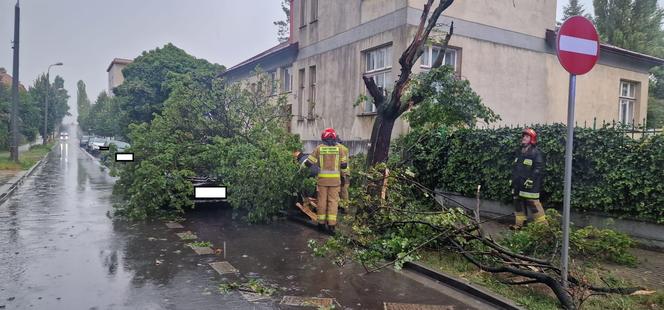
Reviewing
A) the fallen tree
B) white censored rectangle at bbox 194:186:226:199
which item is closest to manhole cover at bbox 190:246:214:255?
the fallen tree

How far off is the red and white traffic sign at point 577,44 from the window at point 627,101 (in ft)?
54.9

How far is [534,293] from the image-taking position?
17.2ft

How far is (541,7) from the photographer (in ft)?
53.6

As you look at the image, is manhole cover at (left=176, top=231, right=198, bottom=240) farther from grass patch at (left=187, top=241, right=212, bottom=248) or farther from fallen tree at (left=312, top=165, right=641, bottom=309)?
fallen tree at (left=312, top=165, right=641, bottom=309)

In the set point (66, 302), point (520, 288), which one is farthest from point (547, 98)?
point (66, 302)

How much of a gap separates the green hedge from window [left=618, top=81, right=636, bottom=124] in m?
12.3

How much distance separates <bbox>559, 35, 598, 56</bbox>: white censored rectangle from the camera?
4.86 m

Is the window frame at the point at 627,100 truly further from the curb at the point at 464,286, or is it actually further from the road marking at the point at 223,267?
the road marking at the point at 223,267

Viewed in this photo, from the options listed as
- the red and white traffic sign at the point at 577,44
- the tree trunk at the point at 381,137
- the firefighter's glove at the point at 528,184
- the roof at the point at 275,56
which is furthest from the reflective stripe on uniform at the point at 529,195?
the roof at the point at 275,56

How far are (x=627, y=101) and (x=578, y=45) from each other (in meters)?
17.6

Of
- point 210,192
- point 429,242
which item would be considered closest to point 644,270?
point 429,242

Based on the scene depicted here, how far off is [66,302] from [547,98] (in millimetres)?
15974

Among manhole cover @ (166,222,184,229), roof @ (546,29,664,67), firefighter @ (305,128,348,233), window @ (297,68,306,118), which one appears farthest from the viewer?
window @ (297,68,306,118)

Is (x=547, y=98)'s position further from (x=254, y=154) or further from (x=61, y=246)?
(x=61, y=246)
